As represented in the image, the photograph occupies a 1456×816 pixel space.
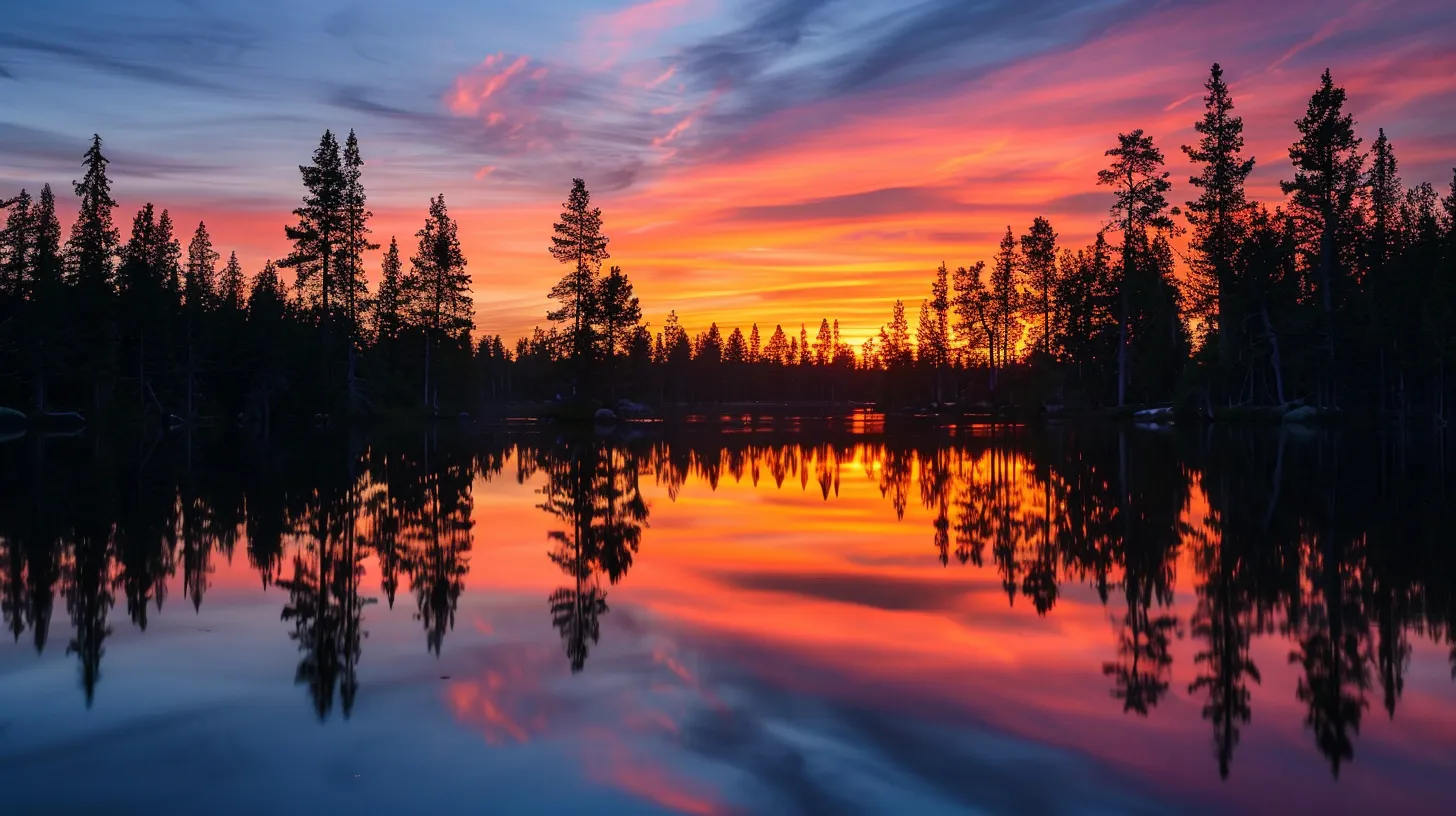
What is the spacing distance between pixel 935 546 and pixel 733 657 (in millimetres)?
A: 6164

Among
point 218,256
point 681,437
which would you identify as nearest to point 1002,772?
point 681,437

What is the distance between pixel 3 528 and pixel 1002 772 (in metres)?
→ 15.0

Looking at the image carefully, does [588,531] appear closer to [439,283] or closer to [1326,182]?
[1326,182]

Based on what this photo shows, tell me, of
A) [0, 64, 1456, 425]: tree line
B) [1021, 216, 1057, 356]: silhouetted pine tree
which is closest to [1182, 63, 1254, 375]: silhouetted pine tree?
[0, 64, 1456, 425]: tree line

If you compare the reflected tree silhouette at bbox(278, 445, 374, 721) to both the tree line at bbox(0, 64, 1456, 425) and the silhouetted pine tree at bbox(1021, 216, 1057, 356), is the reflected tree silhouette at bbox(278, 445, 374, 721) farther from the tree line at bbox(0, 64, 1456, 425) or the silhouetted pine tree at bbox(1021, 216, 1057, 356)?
the silhouetted pine tree at bbox(1021, 216, 1057, 356)

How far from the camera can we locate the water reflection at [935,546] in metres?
7.37

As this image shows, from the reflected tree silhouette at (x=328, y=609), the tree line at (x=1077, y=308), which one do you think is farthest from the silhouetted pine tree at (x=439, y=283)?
the reflected tree silhouette at (x=328, y=609)

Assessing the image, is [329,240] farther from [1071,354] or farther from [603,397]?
[1071,354]

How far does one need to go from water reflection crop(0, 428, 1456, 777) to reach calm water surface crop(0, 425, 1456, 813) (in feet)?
0.22

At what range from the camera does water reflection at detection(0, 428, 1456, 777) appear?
7.37 meters

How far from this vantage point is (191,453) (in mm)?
32719

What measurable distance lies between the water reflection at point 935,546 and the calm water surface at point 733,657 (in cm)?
7

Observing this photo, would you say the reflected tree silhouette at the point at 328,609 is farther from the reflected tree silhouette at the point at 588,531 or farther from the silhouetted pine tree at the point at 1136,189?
the silhouetted pine tree at the point at 1136,189

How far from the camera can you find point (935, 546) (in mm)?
13141
